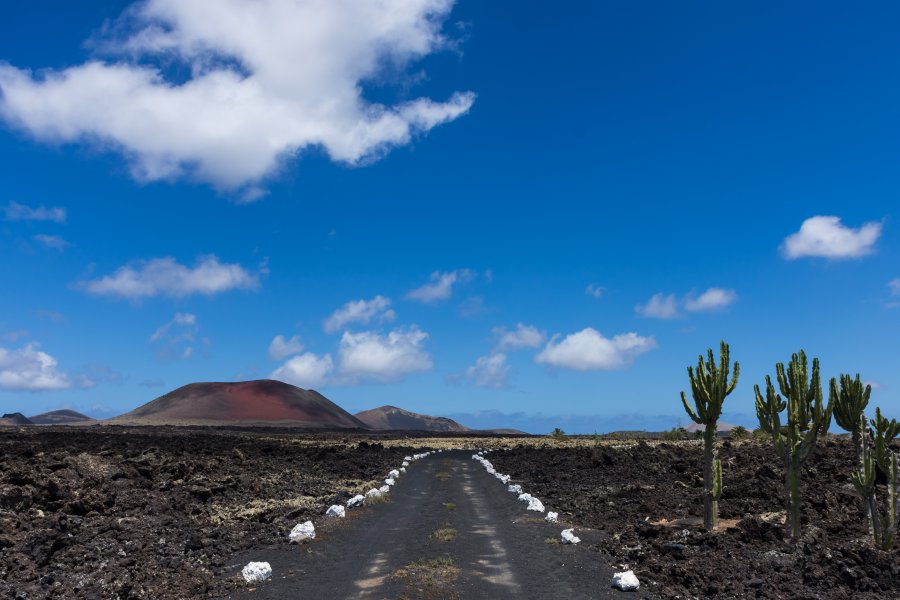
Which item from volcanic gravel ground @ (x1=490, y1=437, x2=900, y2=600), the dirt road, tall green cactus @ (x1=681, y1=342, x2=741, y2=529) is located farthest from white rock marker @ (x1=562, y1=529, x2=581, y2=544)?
tall green cactus @ (x1=681, y1=342, x2=741, y2=529)

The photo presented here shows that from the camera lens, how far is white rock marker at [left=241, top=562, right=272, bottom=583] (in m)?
12.9

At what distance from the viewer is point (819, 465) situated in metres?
26.9

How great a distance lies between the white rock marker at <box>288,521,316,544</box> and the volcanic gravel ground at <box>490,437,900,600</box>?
712 cm

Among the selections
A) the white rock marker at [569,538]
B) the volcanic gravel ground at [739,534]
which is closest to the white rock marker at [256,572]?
the white rock marker at [569,538]

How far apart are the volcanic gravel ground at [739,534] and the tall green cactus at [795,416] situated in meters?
1.01

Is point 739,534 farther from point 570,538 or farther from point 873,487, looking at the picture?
point 570,538

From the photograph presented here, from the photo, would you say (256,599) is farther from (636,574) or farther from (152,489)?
(152,489)

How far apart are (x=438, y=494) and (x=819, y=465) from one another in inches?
618

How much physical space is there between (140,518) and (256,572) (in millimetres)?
7662

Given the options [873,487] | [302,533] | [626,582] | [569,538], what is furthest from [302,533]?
[873,487]

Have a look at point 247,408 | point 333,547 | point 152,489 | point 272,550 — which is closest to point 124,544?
point 272,550

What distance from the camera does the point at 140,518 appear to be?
1877cm

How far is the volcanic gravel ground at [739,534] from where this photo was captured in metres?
11.6

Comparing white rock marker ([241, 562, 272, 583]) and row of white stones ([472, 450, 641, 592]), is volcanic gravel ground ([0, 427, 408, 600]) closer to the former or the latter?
white rock marker ([241, 562, 272, 583])
